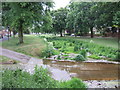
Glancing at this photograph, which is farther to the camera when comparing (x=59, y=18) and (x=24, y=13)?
(x=59, y=18)

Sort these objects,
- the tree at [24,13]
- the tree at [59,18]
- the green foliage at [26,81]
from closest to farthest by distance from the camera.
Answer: the green foliage at [26,81] → the tree at [24,13] → the tree at [59,18]

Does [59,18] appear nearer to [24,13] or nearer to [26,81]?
[24,13]

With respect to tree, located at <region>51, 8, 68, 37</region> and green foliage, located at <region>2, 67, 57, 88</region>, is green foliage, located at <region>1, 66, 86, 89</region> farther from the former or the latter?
tree, located at <region>51, 8, 68, 37</region>

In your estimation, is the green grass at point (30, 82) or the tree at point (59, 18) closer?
the green grass at point (30, 82)

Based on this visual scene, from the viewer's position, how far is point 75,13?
18.5m

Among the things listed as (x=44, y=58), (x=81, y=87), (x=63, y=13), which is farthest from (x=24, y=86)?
(x=63, y=13)

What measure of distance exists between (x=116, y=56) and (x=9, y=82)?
5536mm

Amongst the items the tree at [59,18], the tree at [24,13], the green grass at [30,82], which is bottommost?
the green grass at [30,82]

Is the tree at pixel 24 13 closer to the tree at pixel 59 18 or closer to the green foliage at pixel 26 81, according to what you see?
the green foliage at pixel 26 81

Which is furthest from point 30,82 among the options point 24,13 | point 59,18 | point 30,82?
point 59,18

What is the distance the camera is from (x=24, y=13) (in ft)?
24.4

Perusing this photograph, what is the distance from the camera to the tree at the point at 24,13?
7.56m

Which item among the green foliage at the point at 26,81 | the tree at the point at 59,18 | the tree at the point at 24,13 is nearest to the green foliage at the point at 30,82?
the green foliage at the point at 26,81

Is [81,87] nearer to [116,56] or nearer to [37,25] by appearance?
[116,56]
